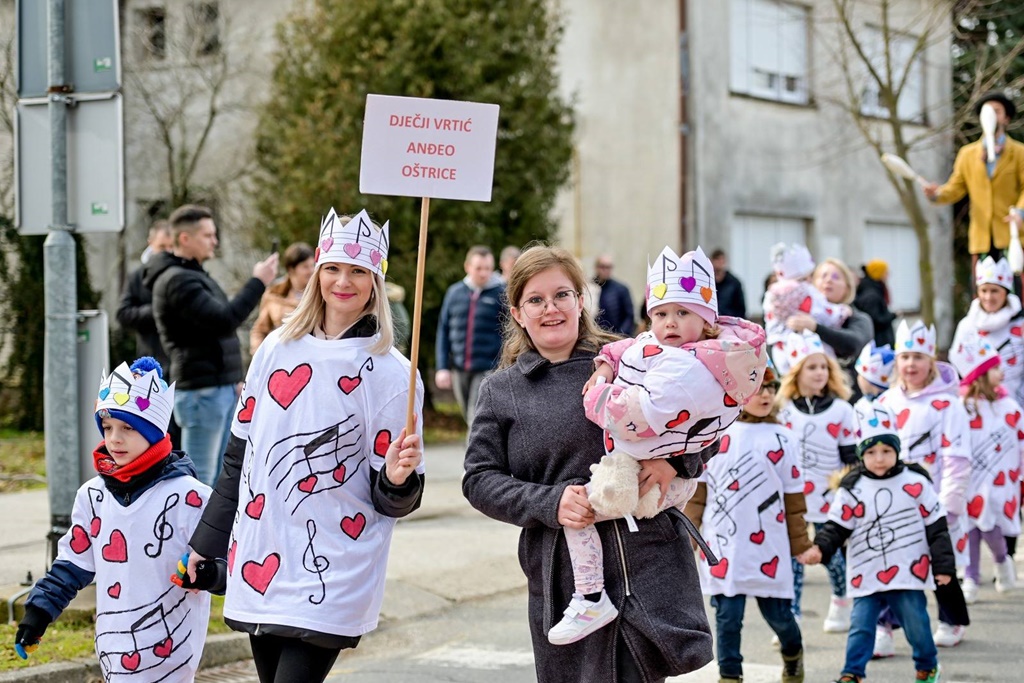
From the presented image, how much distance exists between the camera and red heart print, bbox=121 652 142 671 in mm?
4836

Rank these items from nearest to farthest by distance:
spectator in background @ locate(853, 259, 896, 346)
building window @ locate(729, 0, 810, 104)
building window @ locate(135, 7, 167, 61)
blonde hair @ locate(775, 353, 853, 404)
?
blonde hair @ locate(775, 353, 853, 404) → spectator in background @ locate(853, 259, 896, 346) → building window @ locate(135, 7, 167, 61) → building window @ locate(729, 0, 810, 104)

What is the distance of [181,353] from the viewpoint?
931cm

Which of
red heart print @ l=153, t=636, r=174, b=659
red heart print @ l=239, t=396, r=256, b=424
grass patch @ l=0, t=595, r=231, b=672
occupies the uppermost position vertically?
red heart print @ l=239, t=396, r=256, b=424

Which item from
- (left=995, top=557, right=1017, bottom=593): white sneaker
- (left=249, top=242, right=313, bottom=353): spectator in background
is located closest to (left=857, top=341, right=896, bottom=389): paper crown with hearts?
(left=995, top=557, right=1017, bottom=593): white sneaker

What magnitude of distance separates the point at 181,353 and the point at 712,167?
13.9 m

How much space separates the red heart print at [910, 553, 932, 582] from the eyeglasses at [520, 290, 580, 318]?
2.95 m

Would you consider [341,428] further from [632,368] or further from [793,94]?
[793,94]

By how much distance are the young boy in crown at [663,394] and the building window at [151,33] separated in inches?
760

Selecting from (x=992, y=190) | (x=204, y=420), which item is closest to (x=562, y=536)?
(x=204, y=420)

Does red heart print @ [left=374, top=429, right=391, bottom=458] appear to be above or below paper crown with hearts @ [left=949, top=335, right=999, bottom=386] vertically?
below

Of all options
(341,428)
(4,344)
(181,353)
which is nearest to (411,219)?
(4,344)

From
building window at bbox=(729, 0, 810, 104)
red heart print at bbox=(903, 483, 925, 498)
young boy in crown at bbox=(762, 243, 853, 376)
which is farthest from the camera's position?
building window at bbox=(729, 0, 810, 104)

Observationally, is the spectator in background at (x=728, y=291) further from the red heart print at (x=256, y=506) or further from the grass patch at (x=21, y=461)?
the red heart print at (x=256, y=506)

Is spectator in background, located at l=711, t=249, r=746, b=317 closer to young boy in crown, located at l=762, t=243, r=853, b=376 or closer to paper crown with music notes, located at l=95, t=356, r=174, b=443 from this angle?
young boy in crown, located at l=762, t=243, r=853, b=376
